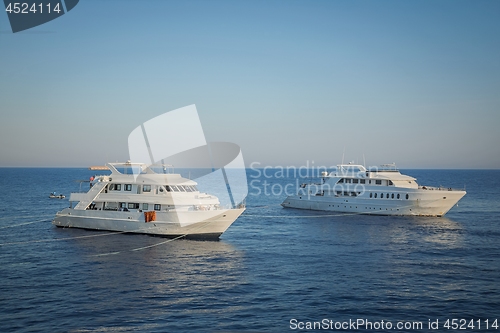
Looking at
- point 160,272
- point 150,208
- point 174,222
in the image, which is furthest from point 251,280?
point 150,208

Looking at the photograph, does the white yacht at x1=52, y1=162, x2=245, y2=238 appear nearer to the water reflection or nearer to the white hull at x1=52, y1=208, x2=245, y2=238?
the white hull at x1=52, y1=208, x2=245, y2=238

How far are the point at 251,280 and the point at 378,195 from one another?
40460 millimetres

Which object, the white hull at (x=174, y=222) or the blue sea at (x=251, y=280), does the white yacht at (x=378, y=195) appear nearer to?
the blue sea at (x=251, y=280)

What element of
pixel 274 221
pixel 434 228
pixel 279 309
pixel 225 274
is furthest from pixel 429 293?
pixel 274 221

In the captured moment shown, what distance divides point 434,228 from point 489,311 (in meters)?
29.8

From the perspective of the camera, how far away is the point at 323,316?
76.7ft

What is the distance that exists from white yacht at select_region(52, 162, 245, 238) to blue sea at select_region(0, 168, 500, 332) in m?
1.38

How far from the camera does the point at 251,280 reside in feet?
98.1

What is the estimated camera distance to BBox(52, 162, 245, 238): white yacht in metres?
43.2

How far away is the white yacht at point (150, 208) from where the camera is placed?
43219 millimetres

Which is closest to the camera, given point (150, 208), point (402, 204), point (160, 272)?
point (160, 272)

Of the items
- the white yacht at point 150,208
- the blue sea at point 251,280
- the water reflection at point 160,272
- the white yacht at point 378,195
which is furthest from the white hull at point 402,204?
the water reflection at point 160,272

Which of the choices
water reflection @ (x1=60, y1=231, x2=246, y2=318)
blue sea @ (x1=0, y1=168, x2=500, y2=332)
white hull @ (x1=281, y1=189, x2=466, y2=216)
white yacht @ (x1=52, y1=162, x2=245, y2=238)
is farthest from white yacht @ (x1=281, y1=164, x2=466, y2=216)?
water reflection @ (x1=60, y1=231, x2=246, y2=318)

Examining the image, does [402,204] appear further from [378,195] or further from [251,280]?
[251,280]
